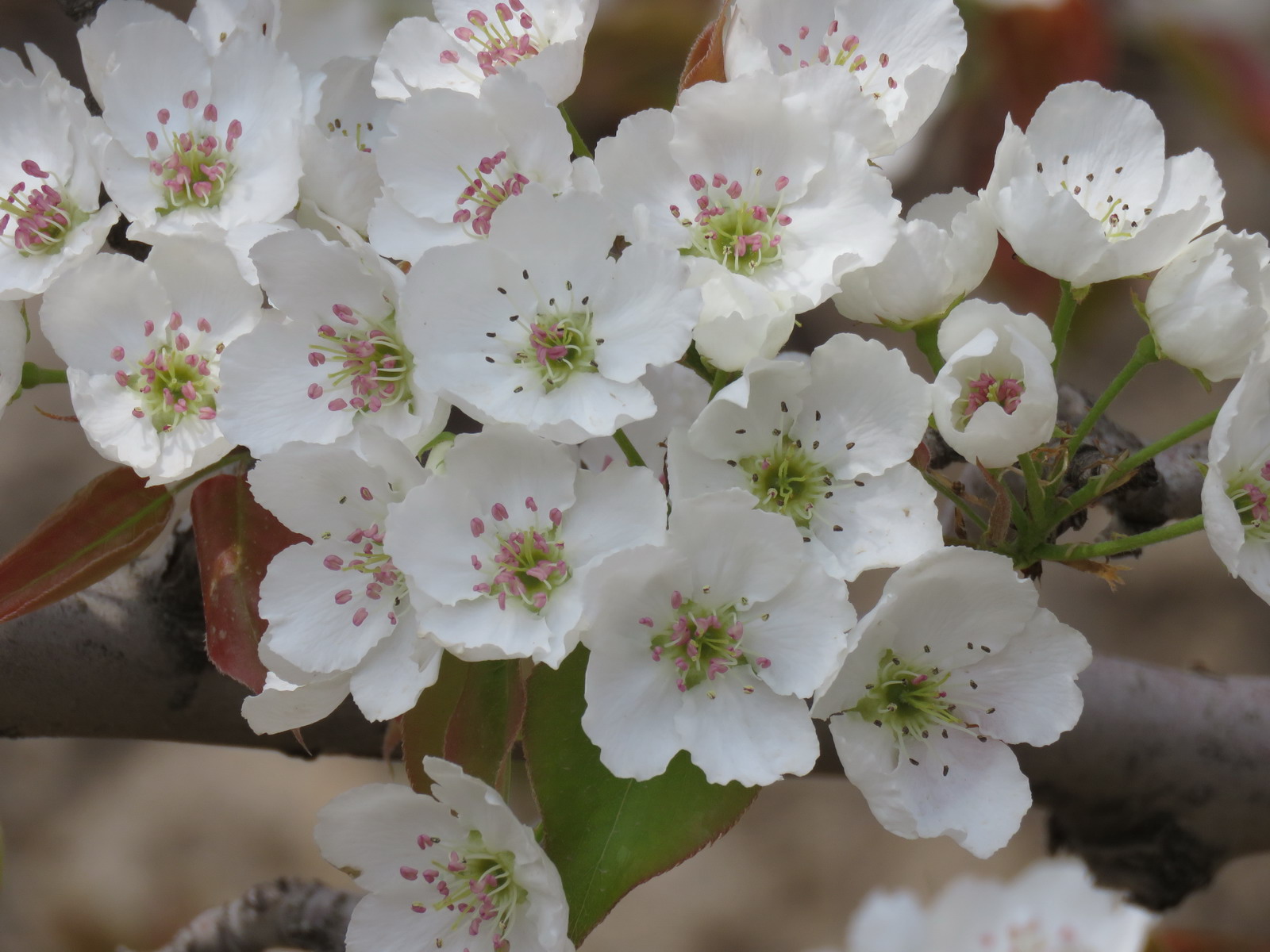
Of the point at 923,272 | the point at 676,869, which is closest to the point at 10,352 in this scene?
the point at 923,272

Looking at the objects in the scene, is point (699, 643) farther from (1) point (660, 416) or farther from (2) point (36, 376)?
(2) point (36, 376)

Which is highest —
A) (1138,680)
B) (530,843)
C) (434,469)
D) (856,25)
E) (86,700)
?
(856,25)

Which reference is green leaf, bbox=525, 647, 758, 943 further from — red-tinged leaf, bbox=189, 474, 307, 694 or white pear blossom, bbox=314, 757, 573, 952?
red-tinged leaf, bbox=189, 474, 307, 694

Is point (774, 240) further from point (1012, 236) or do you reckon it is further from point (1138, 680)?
point (1138, 680)

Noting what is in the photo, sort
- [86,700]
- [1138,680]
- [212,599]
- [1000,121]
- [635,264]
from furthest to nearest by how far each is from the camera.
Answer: [1000,121] < [1138,680] < [86,700] < [212,599] < [635,264]

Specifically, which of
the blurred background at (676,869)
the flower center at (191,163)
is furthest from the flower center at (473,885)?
the blurred background at (676,869)

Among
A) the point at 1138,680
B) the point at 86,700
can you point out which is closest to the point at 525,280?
the point at 86,700
